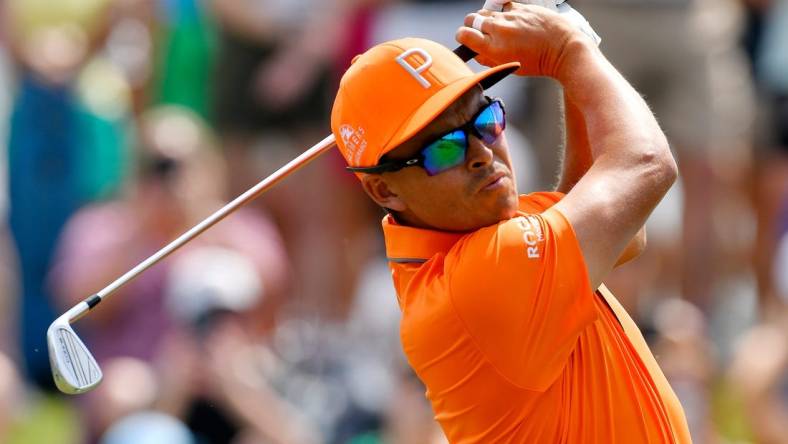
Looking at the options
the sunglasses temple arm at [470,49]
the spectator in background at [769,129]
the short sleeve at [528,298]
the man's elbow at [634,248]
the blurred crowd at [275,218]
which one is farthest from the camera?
the spectator in background at [769,129]

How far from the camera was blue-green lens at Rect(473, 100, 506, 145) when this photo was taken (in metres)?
3.78

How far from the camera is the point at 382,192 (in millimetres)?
3943

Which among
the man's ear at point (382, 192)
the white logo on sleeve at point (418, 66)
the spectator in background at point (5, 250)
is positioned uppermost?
the white logo on sleeve at point (418, 66)

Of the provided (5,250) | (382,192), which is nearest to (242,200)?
(382,192)

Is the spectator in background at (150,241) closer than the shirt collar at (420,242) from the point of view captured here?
No

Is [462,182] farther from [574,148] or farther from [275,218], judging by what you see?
[275,218]

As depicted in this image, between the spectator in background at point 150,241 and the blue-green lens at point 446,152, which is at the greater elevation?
the blue-green lens at point 446,152

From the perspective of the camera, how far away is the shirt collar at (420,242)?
386cm

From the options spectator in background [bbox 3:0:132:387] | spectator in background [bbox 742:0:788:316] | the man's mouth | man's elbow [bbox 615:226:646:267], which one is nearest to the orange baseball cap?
the man's mouth

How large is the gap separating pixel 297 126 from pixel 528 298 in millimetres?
5511

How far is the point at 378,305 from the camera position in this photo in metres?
8.45

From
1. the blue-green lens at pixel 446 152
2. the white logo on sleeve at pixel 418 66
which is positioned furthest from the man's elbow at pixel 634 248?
the white logo on sleeve at pixel 418 66

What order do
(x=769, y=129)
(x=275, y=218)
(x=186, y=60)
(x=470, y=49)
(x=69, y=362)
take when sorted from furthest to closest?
(x=186, y=60) → (x=275, y=218) → (x=769, y=129) → (x=69, y=362) → (x=470, y=49)

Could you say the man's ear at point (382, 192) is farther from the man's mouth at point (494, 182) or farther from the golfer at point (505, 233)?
the man's mouth at point (494, 182)
